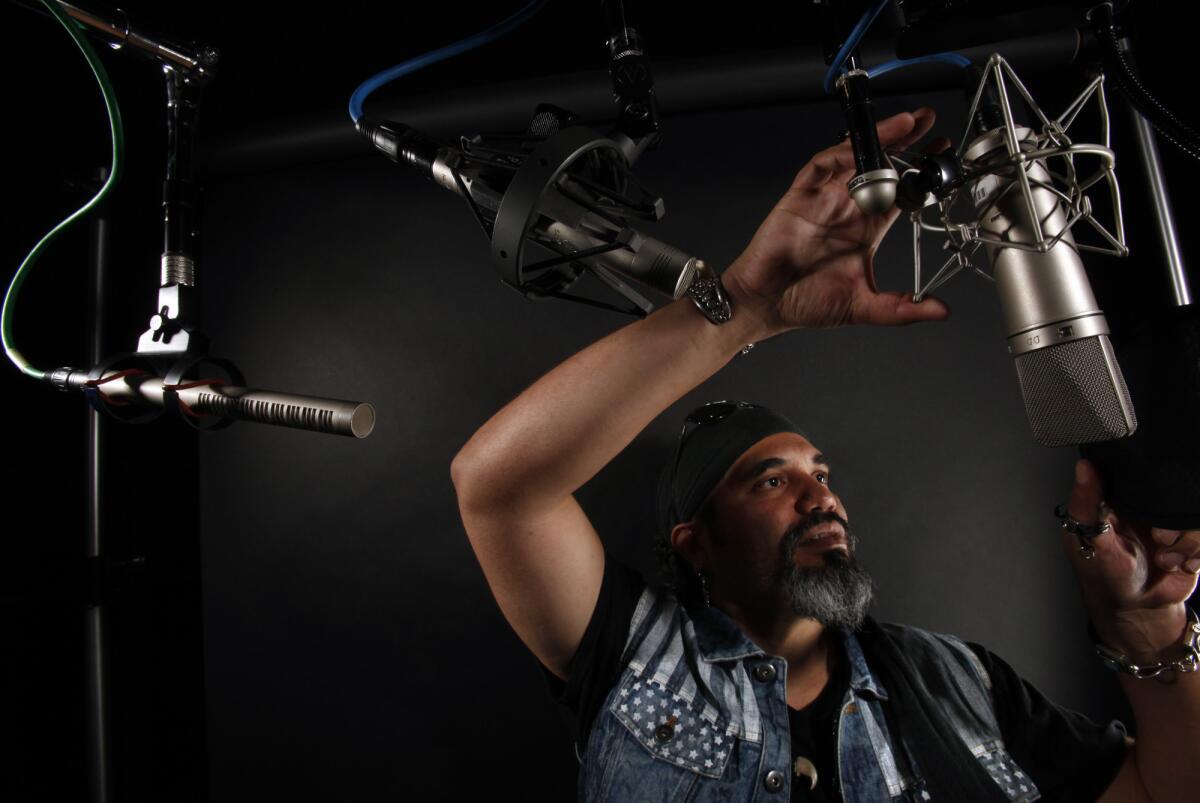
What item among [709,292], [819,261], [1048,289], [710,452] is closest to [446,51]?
[709,292]

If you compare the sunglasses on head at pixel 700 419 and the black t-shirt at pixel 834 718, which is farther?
the sunglasses on head at pixel 700 419

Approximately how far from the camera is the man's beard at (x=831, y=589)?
118 centimetres

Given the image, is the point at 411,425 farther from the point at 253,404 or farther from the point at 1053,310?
the point at 1053,310

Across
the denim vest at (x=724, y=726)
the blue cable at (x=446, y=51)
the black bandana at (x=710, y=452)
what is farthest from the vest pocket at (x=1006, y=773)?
the blue cable at (x=446, y=51)

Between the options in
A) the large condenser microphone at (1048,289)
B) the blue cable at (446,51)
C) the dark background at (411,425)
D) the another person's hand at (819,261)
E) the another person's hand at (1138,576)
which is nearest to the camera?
the large condenser microphone at (1048,289)

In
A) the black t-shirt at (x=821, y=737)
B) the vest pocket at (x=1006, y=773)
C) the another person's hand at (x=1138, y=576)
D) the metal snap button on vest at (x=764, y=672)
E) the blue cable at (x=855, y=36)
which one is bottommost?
the vest pocket at (x=1006, y=773)

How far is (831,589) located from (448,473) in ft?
2.75

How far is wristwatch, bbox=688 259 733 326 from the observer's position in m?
0.55

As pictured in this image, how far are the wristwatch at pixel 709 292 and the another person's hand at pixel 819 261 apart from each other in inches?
7.5

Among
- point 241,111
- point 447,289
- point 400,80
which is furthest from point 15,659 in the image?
point 400,80

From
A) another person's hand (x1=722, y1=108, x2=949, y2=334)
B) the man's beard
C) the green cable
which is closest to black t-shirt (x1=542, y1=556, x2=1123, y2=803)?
the man's beard

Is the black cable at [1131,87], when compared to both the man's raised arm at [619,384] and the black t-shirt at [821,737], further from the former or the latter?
the black t-shirt at [821,737]

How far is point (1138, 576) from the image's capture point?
99cm

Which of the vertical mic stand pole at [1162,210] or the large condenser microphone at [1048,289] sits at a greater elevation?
the vertical mic stand pole at [1162,210]
